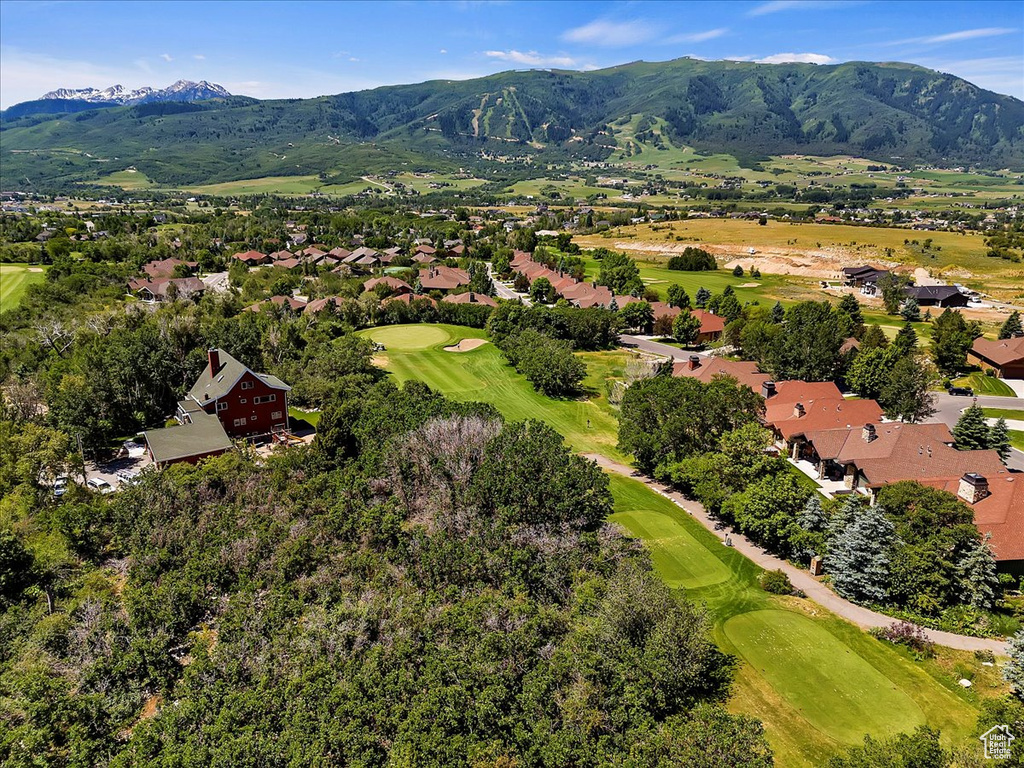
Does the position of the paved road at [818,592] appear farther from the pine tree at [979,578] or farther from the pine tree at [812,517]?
the pine tree at [812,517]

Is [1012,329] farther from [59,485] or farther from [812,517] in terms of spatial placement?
[59,485]

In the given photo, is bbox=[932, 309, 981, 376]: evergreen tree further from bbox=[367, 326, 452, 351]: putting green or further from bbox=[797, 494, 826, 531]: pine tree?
bbox=[367, 326, 452, 351]: putting green

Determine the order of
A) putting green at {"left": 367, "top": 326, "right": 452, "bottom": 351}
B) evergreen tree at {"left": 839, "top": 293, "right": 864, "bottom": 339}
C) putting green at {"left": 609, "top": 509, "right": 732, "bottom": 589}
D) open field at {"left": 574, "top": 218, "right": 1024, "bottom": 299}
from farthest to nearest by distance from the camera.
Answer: open field at {"left": 574, "top": 218, "right": 1024, "bottom": 299} → putting green at {"left": 367, "top": 326, "right": 452, "bottom": 351} → evergreen tree at {"left": 839, "top": 293, "right": 864, "bottom": 339} → putting green at {"left": 609, "top": 509, "right": 732, "bottom": 589}

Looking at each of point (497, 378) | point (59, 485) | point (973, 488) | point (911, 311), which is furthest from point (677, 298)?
point (59, 485)

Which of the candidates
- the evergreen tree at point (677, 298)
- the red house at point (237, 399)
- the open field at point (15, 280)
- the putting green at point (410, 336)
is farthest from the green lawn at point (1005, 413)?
the open field at point (15, 280)

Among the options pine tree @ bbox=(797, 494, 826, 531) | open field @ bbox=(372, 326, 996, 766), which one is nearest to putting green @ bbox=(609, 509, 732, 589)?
open field @ bbox=(372, 326, 996, 766)

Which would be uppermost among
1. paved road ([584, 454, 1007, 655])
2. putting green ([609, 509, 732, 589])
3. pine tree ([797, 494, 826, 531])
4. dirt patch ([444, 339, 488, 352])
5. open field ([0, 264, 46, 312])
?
open field ([0, 264, 46, 312])

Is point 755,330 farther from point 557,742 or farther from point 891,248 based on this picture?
point 891,248
